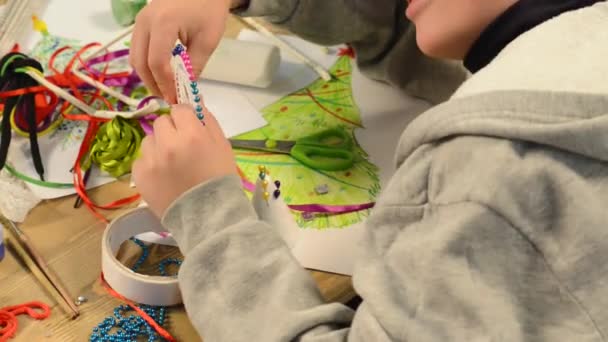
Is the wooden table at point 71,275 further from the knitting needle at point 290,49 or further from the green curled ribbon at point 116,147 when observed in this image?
the knitting needle at point 290,49

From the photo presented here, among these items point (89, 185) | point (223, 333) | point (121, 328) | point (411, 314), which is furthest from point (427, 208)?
point (89, 185)

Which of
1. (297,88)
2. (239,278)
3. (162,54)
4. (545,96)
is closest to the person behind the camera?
(545,96)

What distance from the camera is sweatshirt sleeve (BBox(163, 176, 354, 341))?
1.54ft

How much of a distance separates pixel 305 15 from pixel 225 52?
0.38 ft

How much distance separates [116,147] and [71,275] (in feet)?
0.48

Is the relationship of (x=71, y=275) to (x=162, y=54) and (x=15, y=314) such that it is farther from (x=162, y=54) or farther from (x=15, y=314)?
(x=162, y=54)

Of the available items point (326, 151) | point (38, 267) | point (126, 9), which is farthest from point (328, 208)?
point (126, 9)

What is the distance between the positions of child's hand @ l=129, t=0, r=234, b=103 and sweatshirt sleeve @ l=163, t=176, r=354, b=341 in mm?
178

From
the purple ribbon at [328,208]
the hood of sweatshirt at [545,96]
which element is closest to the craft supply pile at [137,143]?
the purple ribbon at [328,208]

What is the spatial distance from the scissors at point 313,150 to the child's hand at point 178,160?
0.15m

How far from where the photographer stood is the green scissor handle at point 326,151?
27.0 inches

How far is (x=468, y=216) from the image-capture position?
378mm

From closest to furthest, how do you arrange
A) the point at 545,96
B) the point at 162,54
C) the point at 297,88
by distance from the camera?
the point at 545,96, the point at 162,54, the point at 297,88

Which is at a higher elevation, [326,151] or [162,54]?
[162,54]
